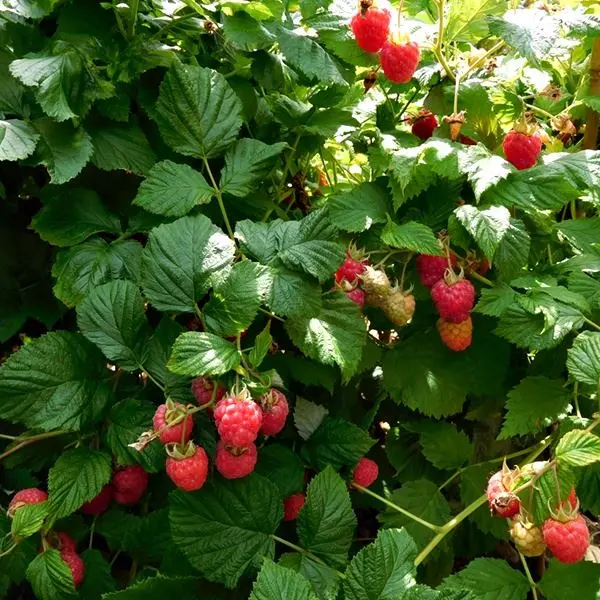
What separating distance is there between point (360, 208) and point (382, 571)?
587 millimetres

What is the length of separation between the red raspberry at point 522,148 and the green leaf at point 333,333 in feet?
1.33

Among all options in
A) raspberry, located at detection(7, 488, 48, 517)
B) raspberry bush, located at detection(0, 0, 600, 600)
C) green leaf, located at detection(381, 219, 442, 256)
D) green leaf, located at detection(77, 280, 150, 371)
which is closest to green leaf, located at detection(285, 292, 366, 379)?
raspberry bush, located at detection(0, 0, 600, 600)

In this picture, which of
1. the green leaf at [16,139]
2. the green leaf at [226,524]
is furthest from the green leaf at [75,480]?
the green leaf at [16,139]

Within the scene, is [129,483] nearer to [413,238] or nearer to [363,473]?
[363,473]

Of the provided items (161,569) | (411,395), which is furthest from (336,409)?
(161,569)

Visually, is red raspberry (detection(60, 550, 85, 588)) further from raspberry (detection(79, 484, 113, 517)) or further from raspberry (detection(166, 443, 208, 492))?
raspberry (detection(166, 443, 208, 492))

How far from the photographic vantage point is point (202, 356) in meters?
0.92

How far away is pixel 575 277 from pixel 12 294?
1.00 m

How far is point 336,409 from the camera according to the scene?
4.43ft

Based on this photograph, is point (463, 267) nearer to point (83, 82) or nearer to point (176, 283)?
point (176, 283)

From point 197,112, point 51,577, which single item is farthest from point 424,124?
point 51,577

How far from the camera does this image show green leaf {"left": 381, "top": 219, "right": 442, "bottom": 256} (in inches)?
44.0

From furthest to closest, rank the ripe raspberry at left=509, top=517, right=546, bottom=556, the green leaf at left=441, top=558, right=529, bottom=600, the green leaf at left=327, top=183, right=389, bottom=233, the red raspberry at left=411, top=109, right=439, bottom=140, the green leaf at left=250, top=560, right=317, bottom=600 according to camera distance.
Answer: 1. the red raspberry at left=411, top=109, right=439, bottom=140
2. the green leaf at left=327, top=183, right=389, bottom=233
3. the green leaf at left=441, top=558, right=529, bottom=600
4. the ripe raspberry at left=509, top=517, right=546, bottom=556
5. the green leaf at left=250, top=560, right=317, bottom=600

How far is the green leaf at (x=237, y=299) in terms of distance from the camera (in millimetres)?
966
